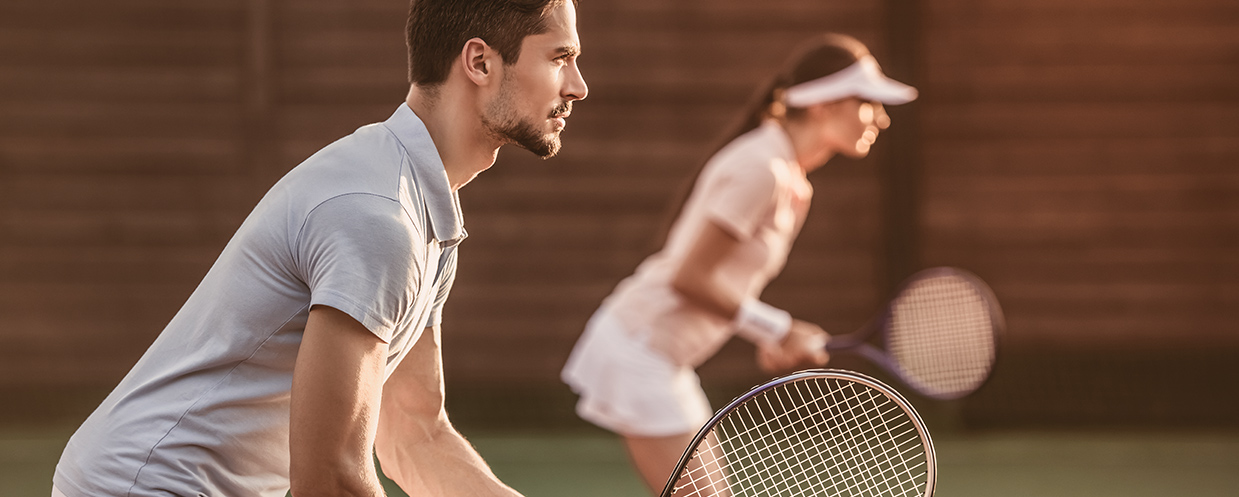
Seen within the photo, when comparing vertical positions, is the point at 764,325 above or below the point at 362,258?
below

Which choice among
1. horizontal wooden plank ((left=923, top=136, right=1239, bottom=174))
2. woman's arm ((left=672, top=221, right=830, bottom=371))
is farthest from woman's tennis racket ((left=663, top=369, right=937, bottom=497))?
horizontal wooden plank ((left=923, top=136, right=1239, bottom=174))

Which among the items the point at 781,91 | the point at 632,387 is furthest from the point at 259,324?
the point at 781,91

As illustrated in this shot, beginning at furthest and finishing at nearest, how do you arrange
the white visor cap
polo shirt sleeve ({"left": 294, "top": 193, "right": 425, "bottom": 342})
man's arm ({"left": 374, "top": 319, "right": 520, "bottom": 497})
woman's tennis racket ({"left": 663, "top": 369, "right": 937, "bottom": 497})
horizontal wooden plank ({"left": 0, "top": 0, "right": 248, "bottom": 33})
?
horizontal wooden plank ({"left": 0, "top": 0, "right": 248, "bottom": 33}) → the white visor cap → woman's tennis racket ({"left": 663, "top": 369, "right": 937, "bottom": 497}) → man's arm ({"left": 374, "top": 319, "right": 520, "bottom": 497}) → polo shirt sleeve ({"left": 294, "top": 193, "right": 425, "bottom": 342})

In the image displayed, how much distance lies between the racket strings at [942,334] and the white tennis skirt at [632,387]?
1203 millimetres

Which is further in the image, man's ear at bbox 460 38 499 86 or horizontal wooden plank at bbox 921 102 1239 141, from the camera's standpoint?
horizontal wooden plank at bbox 921 102 1239 141

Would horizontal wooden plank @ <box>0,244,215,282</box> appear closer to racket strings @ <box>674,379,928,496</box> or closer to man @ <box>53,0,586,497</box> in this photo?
racket strings @ <box>674,379,928,496</box>

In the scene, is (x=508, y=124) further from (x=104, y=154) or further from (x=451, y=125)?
(x=104, y=154)

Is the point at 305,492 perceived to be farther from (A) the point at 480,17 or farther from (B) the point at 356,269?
(A) the point at 480,17

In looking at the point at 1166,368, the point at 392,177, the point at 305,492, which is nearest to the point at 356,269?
the point at 392,177

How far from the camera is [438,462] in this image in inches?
67.5

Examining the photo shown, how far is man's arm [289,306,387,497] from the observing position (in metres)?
1.20

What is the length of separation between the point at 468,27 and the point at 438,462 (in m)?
0.67

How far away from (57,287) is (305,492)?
5.31 meters

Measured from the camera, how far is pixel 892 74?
5.77m
